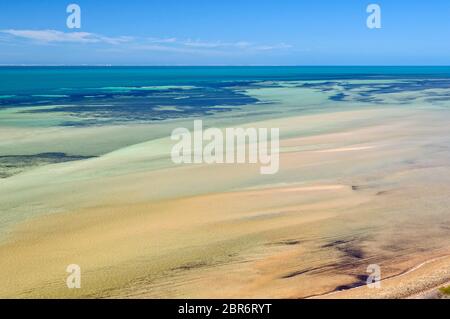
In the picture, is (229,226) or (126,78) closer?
(229,226)

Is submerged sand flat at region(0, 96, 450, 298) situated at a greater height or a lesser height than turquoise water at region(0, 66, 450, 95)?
lesser

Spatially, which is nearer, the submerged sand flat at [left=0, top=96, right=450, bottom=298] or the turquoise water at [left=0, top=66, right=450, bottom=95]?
the submerged sand flat at [left=0, top=96, right=450, bottom=298]

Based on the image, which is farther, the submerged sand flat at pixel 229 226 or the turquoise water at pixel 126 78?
the turquoise water at pixel 126 78

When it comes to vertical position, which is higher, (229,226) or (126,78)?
(126,78)

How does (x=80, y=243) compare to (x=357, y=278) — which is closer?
(x=357, y=278)

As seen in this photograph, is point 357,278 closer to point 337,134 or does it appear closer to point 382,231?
point 382,231

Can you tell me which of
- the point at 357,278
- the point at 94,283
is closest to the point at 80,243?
the point at 94,283

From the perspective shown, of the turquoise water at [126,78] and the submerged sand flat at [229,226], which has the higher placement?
the turquoise water at [126,78]
